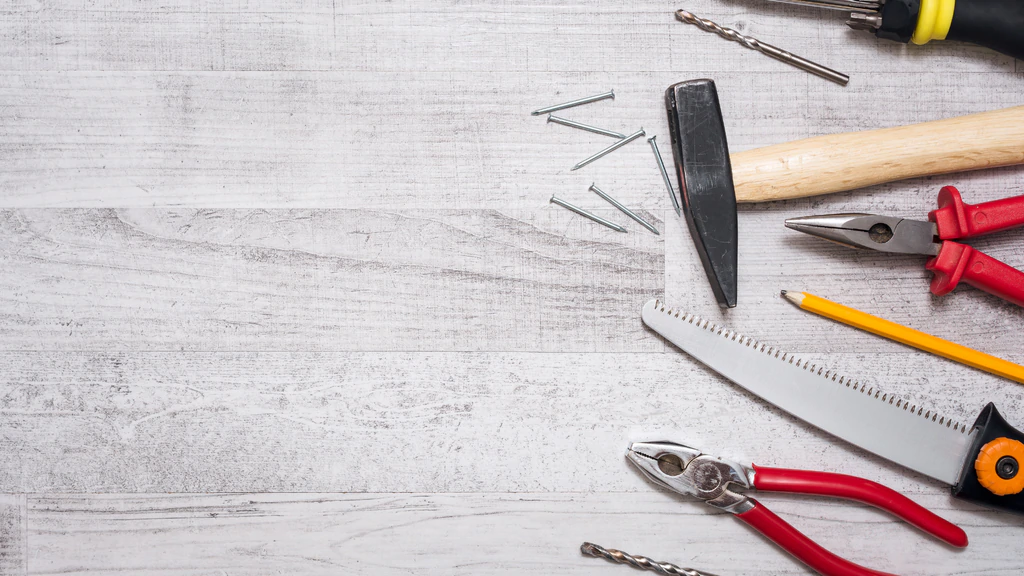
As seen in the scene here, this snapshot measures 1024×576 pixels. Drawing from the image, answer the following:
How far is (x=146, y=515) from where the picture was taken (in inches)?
40.4

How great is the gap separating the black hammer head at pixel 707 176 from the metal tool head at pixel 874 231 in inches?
3.7

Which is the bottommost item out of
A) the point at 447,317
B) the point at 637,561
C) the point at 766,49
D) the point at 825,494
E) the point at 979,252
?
the point at 637,561

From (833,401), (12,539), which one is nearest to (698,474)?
(833,401)

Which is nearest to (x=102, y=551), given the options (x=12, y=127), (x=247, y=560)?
(x=247, y=560)

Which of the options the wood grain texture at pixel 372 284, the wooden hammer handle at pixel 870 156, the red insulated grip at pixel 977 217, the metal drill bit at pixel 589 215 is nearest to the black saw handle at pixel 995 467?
the red insulated grip at pixel 977 217

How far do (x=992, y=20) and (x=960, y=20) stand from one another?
0.04m

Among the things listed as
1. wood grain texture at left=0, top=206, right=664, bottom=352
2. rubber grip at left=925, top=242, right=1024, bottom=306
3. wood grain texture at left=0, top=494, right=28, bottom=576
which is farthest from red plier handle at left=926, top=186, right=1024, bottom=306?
wood grain texture at left=0, top=494, right=28, bottom=576

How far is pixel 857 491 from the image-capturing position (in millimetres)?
956

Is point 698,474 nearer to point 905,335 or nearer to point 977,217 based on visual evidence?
point 905,335

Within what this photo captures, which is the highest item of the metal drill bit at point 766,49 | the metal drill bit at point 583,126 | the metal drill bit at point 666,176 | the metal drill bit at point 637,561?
the metal drill bit at point 766,49

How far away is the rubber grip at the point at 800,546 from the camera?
0.95 meters

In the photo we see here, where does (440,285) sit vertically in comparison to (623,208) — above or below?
below

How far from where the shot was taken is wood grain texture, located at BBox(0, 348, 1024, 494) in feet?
3.35

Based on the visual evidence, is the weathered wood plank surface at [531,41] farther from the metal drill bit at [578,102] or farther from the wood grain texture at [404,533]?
the wood grain texture at [404,533]
